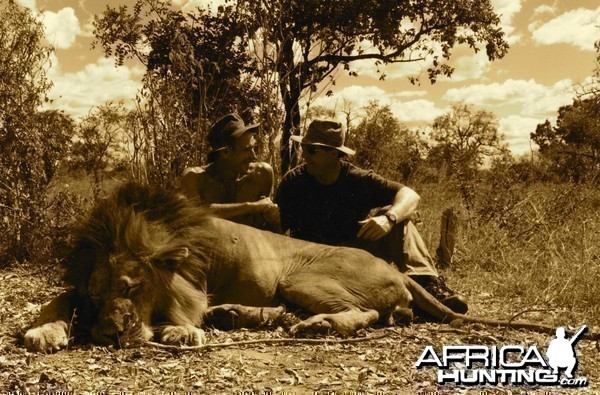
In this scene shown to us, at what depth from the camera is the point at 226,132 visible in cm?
514


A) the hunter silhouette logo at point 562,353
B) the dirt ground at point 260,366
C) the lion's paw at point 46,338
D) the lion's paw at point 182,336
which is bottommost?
the hunter silhouette logo at point 562,353

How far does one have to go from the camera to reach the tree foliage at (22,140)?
20.4 ft

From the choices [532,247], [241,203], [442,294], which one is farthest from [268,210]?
[532,247]

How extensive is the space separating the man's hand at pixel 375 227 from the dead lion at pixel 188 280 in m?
0.19

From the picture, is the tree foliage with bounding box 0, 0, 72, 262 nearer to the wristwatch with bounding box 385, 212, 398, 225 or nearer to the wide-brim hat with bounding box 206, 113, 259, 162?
the wide-brim hat with bounding box 206, 113, 259, 162

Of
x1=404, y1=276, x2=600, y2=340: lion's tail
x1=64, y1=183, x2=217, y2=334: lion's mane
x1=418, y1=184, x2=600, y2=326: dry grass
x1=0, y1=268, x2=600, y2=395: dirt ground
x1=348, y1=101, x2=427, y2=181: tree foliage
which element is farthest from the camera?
x1=348, y1=101, x2=427, y2=181: tree foliage

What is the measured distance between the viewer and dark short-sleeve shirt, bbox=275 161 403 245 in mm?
5281

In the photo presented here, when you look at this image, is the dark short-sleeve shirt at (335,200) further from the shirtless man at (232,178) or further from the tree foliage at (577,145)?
the tree foliage at (577,145)

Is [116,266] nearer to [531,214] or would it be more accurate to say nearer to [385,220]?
[385,220]

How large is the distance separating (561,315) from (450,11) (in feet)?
28.1

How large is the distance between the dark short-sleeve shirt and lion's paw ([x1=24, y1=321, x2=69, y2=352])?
7.29 feet

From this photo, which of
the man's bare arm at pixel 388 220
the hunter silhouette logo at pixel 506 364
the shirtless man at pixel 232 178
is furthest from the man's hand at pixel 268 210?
the hunter silhouette logo at pixel 506 364

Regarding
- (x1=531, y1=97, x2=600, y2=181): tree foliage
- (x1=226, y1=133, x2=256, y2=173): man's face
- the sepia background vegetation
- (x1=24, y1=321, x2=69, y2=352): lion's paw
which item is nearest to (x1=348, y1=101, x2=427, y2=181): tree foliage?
the sepia background vegetation

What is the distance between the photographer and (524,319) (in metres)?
4.99
